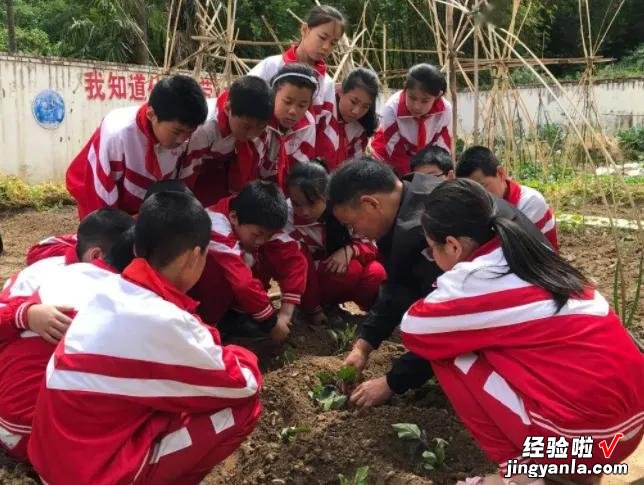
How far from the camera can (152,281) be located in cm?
187

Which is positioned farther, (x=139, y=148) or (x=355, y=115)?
(x=355, y=115)

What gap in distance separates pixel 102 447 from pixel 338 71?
426 centimetres

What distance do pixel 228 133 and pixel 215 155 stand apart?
0.60ft

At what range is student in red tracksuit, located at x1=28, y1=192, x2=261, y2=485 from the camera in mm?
Answer: 1794

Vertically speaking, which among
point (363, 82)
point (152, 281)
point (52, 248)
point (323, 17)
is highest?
point (323, 17)

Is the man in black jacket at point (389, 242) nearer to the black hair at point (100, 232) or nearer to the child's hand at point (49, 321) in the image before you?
the black hair at point (100, 232)

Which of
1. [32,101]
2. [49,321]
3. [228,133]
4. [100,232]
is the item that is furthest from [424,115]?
[32,101]

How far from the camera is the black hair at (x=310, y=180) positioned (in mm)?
3373

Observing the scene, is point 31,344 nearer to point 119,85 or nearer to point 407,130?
point 407,130

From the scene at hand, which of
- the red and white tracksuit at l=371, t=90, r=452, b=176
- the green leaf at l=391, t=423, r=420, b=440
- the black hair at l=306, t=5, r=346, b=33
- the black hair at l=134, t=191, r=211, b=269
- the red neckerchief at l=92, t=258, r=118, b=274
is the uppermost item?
the black hair at l=306, t=5, r=346, b=33

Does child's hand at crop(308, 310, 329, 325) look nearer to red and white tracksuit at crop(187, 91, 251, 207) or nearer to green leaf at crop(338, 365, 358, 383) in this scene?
red and white tracksuit at crop(187, 91, 251, 207)

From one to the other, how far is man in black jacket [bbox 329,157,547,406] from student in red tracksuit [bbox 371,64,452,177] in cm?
129

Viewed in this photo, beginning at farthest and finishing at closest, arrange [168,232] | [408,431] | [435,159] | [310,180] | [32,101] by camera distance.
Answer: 1. [32,101]
2. [435,159]
3. [310,180]
4. [408,431]
5. [168,232]

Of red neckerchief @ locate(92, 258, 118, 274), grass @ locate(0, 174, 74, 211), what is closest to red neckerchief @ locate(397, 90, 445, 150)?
red neckerchief @ locate(92, 258, 118, 274)
